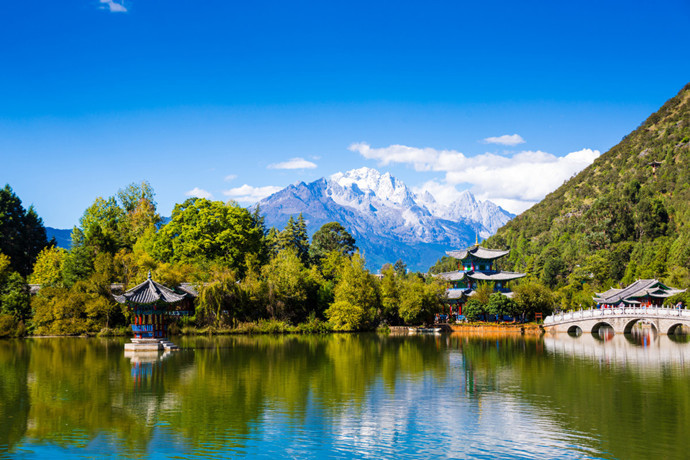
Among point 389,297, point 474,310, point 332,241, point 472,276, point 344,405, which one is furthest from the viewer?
point 332,241

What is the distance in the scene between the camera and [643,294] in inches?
1911

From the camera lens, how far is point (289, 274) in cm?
4925

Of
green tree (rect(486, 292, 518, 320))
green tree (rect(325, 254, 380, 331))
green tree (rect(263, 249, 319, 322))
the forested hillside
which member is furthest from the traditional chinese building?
the forested hillside

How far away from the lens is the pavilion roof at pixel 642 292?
4828 cm

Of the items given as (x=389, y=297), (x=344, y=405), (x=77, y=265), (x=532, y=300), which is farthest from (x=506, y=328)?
(x=344, y=405)

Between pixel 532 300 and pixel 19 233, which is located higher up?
pixel 19 233

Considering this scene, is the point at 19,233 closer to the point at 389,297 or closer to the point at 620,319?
the point at 389,297

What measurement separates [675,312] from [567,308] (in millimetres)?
15461

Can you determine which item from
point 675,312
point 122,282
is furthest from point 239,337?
point 675,312

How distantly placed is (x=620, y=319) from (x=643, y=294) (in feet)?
16.8

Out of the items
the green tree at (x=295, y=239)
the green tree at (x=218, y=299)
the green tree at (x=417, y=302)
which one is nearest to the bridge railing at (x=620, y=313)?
the green tree at (x=417, y=302)

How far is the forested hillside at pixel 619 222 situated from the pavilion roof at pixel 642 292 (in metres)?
3.26

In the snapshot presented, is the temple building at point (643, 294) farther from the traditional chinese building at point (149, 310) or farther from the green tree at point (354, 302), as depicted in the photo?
the traditional chinese building at point (149, 310)

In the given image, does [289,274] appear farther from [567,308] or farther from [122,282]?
[567,308]
